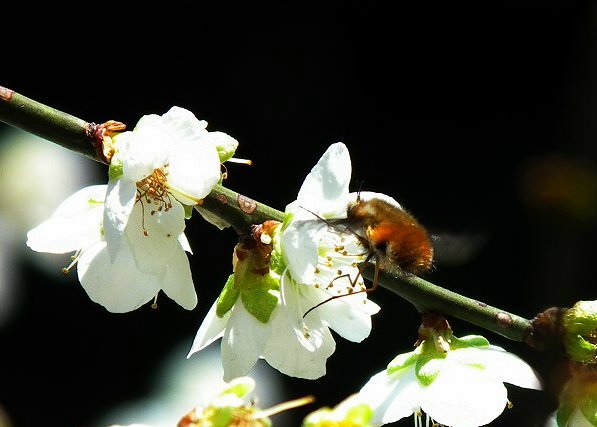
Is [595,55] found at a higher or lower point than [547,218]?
higher

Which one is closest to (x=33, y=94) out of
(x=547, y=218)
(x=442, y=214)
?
(x=442, y=214)

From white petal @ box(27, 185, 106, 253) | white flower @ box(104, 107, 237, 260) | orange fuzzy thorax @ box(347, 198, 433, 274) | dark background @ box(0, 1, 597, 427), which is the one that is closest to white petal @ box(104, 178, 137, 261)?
white flower @ box(104, 107, 237, 260)

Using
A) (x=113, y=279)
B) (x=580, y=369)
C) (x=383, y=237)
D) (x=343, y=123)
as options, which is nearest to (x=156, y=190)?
(x=113, y=279)

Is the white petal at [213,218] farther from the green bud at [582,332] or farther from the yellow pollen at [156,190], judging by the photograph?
the green bud at [582,332]

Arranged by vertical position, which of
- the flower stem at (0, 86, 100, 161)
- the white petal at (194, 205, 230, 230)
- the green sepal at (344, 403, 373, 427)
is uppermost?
the flower stem at (0, 86, 100, 161)

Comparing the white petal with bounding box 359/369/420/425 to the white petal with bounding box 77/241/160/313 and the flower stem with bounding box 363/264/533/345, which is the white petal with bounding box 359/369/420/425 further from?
the white petal with bounding box 77/241/160/313

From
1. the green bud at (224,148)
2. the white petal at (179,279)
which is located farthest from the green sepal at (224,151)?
the white petal at (179,279)

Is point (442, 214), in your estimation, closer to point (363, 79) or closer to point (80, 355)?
point (363, 79)
